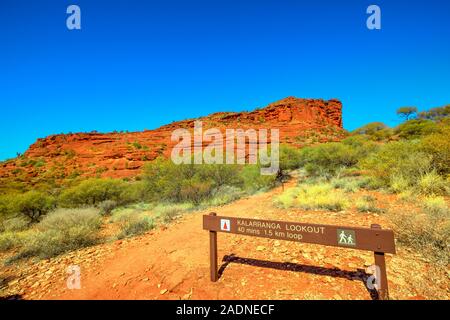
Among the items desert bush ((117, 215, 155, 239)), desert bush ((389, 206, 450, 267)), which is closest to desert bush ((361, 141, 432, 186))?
desert bush ((389, 206, 450, 267))

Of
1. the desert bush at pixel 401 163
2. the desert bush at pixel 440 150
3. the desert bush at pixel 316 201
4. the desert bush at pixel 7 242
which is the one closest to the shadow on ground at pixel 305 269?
the desert bush at pixel 316 201

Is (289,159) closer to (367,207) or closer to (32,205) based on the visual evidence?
(367,207)

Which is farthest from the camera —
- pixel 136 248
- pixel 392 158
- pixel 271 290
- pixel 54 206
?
pixel 54 206

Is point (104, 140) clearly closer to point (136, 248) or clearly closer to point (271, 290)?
point (136, 248)

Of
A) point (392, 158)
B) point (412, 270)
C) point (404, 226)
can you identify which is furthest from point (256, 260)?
point (392, 158)

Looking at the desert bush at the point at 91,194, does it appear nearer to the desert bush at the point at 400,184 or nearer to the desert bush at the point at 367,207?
the desert bush at the point at 367,207

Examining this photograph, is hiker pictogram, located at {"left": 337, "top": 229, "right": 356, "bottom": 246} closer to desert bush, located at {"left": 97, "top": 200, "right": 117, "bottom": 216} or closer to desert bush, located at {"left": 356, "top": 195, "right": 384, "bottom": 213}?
desert bush, located at {"left": 356, "top": 195, "right": 384, "bottom": 213}

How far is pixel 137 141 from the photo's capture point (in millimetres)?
44281

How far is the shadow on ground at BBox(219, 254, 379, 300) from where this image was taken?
3409 millimetres

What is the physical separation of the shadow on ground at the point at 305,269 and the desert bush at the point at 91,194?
10.9 metres

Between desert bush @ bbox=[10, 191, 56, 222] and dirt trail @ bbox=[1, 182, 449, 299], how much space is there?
7.77 meters

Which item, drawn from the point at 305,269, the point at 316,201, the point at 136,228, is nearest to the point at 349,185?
the point at 316,201

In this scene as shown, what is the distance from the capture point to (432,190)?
685cm

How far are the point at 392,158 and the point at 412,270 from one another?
6.87m
